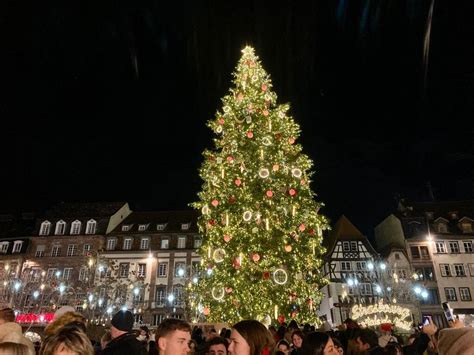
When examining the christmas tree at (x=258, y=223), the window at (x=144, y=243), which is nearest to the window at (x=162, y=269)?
the window at (x=144, y=243)

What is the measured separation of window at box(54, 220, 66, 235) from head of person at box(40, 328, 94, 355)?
51.3 metres

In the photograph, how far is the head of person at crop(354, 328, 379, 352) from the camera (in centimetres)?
603

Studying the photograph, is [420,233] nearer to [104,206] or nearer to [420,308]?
[420,308]

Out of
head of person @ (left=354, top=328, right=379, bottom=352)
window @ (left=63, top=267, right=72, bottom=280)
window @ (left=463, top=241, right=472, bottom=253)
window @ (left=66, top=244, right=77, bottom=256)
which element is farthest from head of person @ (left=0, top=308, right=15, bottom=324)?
window @ (left=463, top=241, right=472, bottom=253)

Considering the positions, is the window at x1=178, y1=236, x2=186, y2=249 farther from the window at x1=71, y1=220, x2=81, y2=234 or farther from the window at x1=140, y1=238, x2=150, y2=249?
the window at x1=71, y1=220, x2=81, y2=234

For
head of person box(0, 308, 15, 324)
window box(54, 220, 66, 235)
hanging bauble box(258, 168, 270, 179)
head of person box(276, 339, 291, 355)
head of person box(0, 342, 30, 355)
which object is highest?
window box(54, 220, 66, 235)

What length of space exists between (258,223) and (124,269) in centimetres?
3655

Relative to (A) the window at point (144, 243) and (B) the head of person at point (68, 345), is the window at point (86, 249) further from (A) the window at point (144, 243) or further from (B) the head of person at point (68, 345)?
(B) the head of person at point (68, 345)

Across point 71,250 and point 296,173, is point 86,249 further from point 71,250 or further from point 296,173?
point 296,173

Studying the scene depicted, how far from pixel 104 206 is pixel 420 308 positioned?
1698 inches

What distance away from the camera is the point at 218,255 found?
45.0 feet

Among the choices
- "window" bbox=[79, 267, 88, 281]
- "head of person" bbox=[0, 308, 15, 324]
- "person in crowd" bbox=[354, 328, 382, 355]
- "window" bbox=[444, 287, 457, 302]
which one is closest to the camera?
"head of person" bbox=[0, 308, 15, 324]

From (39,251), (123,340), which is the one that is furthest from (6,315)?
(39,251)

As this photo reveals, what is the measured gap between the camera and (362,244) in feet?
147
